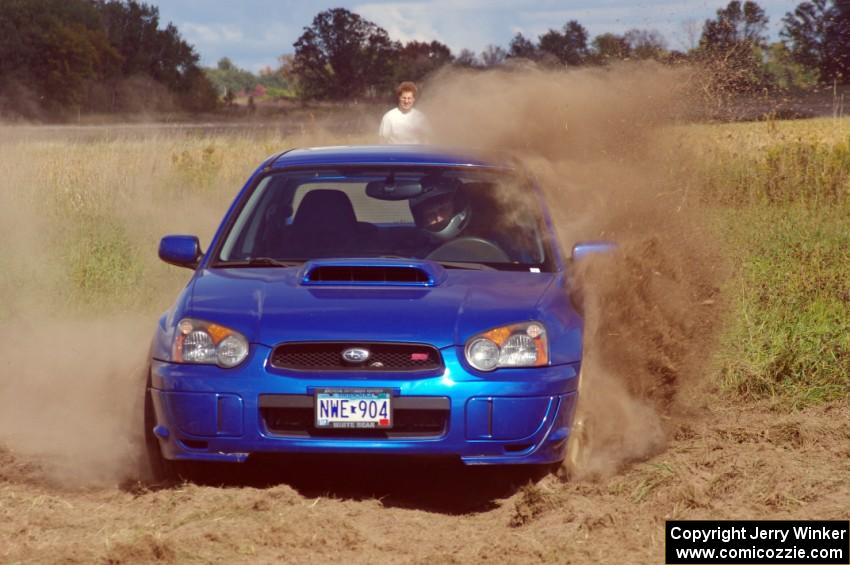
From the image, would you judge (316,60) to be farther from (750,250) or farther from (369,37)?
(750,250)

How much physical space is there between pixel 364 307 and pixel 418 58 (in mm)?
74851

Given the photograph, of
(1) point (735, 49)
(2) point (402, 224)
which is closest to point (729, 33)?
(1) point (735, 49)

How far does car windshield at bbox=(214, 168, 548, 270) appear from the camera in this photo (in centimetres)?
661

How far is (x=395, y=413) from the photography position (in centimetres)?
537

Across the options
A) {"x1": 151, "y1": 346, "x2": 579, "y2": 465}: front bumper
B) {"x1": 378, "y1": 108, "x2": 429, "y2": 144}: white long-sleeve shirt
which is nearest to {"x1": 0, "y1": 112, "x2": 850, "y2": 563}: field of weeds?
{"x1": 151, "y1": 346, "x2": 579, "y2": 465}: front bumper

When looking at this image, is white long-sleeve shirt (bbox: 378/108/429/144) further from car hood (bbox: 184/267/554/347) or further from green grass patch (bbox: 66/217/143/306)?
car hood (bbox: 184/267/554/347)

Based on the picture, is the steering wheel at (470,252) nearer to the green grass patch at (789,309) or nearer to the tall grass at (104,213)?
the green grass patch at (789,309)

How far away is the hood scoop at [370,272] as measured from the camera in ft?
19.8

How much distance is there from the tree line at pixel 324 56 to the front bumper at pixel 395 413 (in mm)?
7926

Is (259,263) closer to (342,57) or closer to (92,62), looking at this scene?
(92,62)

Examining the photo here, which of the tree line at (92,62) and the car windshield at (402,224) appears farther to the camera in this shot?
the tree line at (92,62)

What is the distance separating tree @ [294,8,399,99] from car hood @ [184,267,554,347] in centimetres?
6846

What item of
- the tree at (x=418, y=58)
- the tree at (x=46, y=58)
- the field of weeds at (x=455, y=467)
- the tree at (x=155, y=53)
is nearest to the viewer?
the field of weeds at (x=455, y=467)

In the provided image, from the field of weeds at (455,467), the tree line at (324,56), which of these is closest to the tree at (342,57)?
the tree line at (324,56)
